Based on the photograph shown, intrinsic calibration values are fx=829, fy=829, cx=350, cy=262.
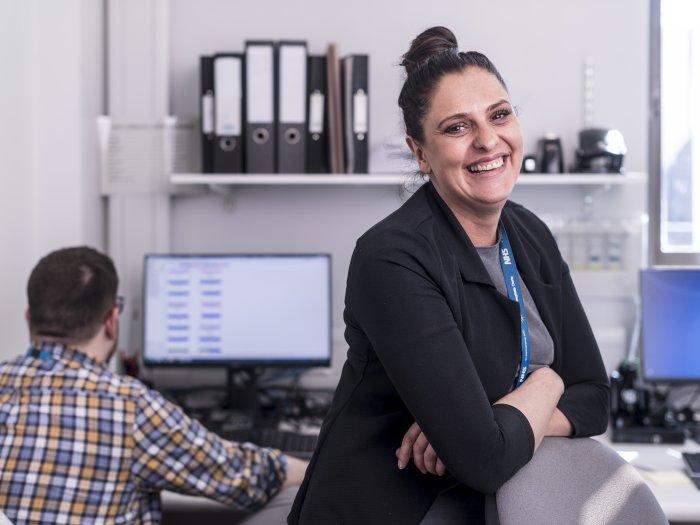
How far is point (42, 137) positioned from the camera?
7.95 ft

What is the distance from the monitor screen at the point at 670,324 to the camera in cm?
246

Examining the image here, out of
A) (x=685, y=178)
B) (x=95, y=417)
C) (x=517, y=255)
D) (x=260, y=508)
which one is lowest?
(x=260, y=508)

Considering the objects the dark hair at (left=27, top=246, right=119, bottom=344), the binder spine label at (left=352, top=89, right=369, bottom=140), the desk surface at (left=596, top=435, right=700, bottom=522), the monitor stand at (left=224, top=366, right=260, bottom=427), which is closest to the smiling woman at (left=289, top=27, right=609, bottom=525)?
the desk surface at (left=596, top=435, right=700, bottom=522)

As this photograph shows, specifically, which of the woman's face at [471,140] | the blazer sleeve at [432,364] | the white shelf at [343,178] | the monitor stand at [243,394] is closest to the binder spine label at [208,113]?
Answer: the white shelf at [343,178]

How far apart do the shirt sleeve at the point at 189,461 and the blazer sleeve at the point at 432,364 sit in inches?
29.9

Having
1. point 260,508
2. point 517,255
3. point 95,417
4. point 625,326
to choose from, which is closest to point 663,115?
point 625,326

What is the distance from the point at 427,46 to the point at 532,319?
476 mm

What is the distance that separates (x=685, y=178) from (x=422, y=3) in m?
1.06

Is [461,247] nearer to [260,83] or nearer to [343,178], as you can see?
[343,178]

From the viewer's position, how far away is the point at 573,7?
2.69 m

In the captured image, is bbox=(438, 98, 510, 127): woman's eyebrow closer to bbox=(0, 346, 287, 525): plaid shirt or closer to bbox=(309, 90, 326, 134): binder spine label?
bbox=(0, 346, 287, 525): plaid shirt

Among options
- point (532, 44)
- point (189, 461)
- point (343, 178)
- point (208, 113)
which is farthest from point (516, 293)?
point (532, 44)

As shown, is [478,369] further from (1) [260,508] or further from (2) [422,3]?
(2) [422,3]

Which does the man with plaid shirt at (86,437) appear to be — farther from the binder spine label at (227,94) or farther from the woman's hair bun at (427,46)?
the woman's hair bun at (427,46)
